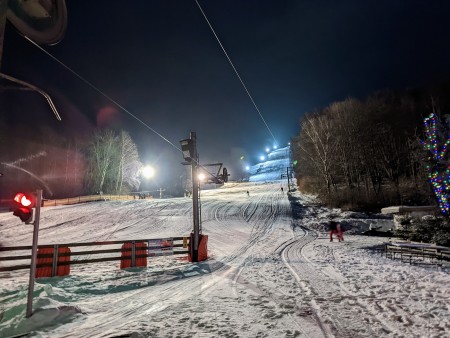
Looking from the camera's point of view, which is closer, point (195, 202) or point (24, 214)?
point (24, 214)

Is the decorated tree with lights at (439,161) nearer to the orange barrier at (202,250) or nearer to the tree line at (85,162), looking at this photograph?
the orange barrier at (202,250)

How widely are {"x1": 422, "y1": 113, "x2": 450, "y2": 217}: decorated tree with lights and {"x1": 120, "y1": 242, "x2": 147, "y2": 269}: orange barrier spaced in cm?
1798

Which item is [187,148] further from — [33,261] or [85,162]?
[85,162]

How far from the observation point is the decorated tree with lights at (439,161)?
58.3 feet

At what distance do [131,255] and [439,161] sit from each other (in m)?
19.8

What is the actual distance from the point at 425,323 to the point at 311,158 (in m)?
38.8

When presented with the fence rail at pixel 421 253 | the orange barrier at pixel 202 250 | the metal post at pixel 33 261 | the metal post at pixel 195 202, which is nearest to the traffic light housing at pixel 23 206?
the metal post at pixel 33 261

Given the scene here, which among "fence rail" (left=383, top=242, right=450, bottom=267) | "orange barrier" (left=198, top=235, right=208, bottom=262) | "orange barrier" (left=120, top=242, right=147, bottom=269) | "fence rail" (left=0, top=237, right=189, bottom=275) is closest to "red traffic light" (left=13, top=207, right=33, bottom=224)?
"fence rail" (left=0, top=237, right=189, bottom=275)

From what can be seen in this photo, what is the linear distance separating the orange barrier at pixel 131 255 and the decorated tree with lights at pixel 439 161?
17978 millimetres

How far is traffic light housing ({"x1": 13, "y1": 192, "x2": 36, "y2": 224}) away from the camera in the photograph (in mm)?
6434

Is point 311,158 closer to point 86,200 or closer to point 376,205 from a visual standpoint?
point 376,205

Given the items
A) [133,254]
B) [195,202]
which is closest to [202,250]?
[195,202]

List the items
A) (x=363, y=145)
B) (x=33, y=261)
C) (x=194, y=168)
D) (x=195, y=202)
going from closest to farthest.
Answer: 1. (x=33, y=261)
2. (x=195, y=202)
3. (x=194, y=168)
4. (x=363, y=145)

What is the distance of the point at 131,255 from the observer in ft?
42.5
